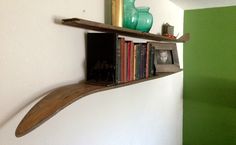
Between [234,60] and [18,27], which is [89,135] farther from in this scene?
[234,60]

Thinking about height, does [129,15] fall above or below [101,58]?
above

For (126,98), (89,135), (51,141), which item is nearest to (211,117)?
(126,98)

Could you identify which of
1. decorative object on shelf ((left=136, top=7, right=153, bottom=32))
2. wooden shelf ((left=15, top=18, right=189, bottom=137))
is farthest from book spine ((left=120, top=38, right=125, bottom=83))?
decorative object on shelf ((left=136, top=7, right=153, bottom=32))

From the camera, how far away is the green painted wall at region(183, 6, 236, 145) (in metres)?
3.01

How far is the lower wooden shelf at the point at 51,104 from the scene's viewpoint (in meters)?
0.83

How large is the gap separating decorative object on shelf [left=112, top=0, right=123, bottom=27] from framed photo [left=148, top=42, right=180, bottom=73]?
0.62 meters

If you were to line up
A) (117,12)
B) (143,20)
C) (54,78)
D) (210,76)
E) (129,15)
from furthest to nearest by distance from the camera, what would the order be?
(210,76)
(143,20)
(129,15)
(117,12)
(54,78)

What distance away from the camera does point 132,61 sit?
1500mm

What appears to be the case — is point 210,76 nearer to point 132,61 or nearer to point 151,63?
point 151,63

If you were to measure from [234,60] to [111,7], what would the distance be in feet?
6.91

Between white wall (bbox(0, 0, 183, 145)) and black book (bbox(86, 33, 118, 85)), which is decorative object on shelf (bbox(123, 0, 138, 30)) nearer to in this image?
white wall (bbox(0, 0, 183, 145))

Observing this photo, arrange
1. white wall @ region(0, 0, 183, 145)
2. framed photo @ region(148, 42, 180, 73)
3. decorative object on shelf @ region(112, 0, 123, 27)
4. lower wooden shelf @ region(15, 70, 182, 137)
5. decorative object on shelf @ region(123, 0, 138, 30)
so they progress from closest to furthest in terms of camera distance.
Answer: lower wooden shelf @ region(15, 70, 182, 137) → white wall @ region(0, 0, 183, 145) → decorative object on shelf @ region(112, 0, 123, 27) → decorative object on shelf @ region(123, 0, 138, 30) → framed photo @ region(148, 42, 180, 73)

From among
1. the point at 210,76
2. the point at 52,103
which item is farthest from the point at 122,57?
the point at 210,76

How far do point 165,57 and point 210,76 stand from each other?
1169mm
